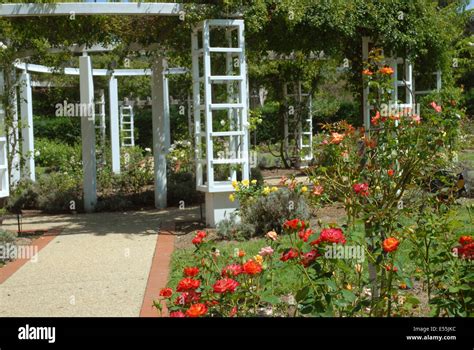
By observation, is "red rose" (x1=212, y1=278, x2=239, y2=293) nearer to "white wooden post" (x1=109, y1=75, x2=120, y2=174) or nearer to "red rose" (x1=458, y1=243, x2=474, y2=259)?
"red rose" (x1=458, y1=243, x2=474, y2=259)

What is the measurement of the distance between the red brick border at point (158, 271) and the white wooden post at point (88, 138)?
284 centimetres

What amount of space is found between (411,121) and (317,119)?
19.5 metres

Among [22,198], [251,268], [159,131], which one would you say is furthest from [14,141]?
[251,268]

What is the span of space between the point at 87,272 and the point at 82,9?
3737 millimetres

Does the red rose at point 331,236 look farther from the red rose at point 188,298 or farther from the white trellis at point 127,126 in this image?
the white trellis at point 127,126

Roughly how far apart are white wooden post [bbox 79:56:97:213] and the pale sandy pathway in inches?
49.9

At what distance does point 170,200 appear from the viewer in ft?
39.5

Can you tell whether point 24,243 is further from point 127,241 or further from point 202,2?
point 202,2

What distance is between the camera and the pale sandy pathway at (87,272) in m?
5.36

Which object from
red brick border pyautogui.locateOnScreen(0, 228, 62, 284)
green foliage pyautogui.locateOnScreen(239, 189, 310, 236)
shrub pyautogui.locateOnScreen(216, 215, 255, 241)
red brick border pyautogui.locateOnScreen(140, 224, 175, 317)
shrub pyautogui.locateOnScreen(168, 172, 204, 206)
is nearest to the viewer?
red brick border pyautogui.locateOnScreen(140, 224, 175, 317)

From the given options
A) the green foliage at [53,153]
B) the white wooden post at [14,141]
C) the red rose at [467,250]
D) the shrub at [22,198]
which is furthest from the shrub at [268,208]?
the green foliage at [53,153]

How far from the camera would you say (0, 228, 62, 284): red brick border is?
266 inches

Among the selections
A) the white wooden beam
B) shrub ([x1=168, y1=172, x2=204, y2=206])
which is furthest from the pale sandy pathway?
the white wooden beam
